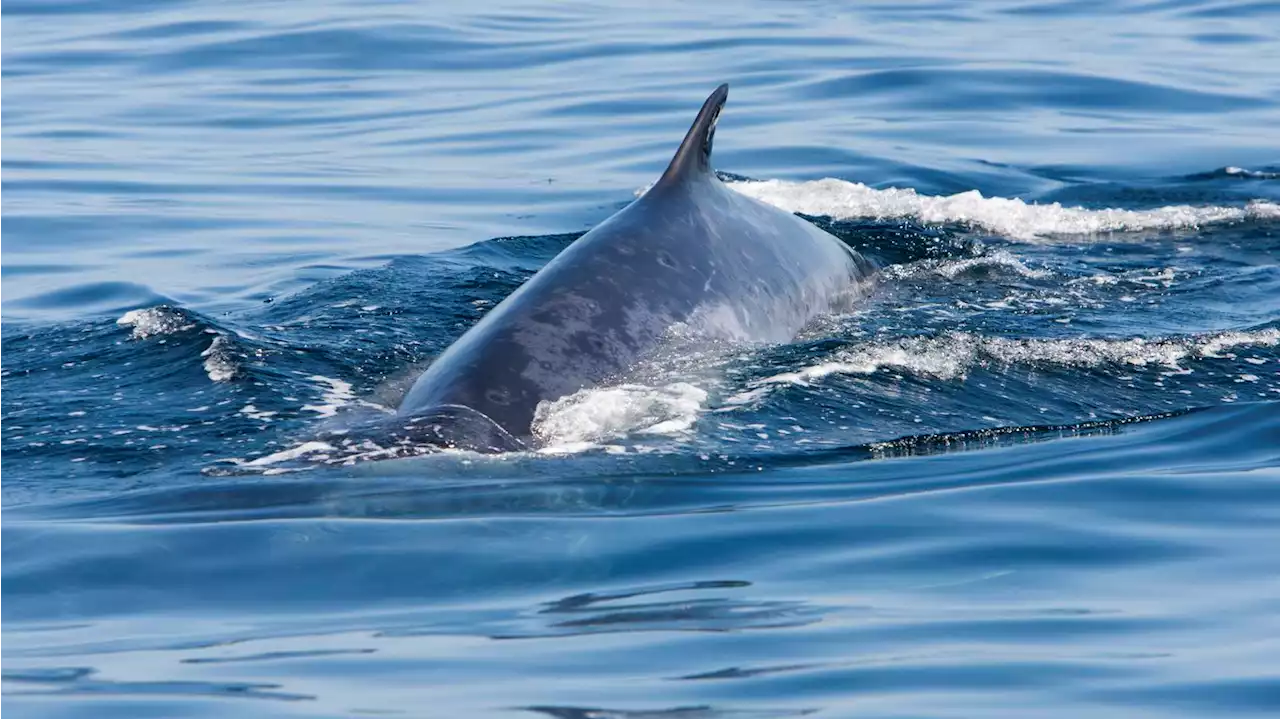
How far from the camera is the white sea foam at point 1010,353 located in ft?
34.8

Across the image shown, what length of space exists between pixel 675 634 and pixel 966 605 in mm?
1130

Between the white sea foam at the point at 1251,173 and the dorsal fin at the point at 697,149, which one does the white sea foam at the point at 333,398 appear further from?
the white sea foam at the point at 1251,173

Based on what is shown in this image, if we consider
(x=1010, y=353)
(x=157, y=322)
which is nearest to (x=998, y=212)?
(x=1010, y=353)

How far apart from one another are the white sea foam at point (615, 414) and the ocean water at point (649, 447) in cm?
3

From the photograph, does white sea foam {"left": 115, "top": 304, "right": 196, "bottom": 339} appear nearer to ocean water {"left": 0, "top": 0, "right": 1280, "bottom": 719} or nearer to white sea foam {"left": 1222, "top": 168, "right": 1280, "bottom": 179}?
ocean water {"left": 0, "top": 0, "right": 1280, "bottom": 719}

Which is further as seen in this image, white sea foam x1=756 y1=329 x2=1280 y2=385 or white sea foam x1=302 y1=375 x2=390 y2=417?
white sea foam x1=756 y1=329 x2=1280 y2=385

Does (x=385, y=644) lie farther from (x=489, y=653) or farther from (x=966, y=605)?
(x=966, y=605)

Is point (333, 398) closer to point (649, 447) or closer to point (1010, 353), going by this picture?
point (649, 447)

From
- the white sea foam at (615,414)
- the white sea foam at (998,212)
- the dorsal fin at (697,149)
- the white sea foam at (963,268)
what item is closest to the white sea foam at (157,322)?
the dorsal fin at (697,149)

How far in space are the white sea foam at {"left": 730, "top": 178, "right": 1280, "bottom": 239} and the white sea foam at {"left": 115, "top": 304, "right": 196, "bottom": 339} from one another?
19.7 feet

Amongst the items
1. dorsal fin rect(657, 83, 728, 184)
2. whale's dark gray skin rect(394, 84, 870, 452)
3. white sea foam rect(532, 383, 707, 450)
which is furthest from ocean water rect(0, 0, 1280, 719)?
dorsal fin rect(657, 83, 728, 184)

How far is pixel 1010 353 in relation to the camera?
10984 mm

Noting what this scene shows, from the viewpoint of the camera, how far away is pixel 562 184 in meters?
19.3

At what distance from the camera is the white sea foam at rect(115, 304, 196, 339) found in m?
11.8
